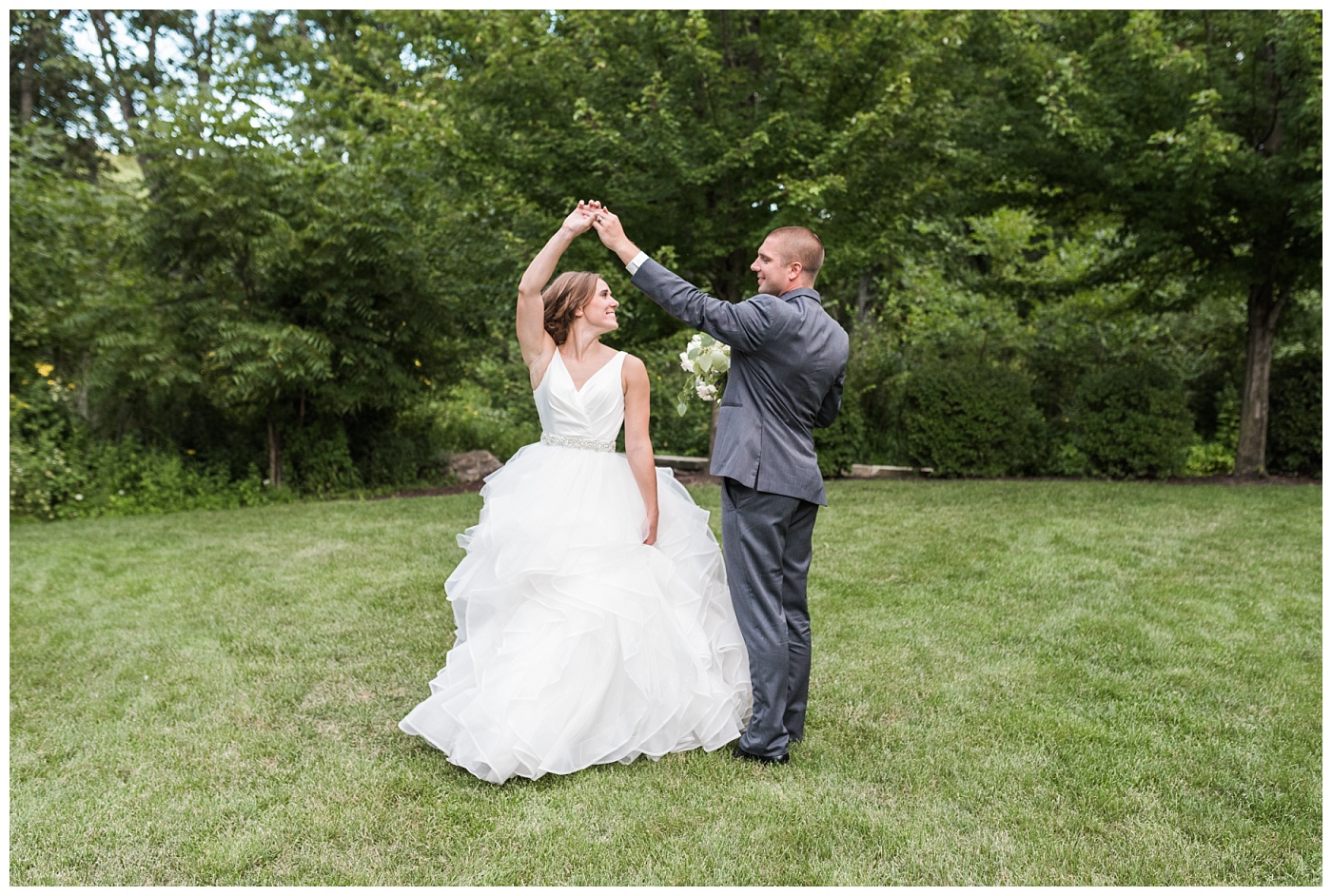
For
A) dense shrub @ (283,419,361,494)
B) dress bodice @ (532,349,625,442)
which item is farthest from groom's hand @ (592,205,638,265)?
dense shrub @ (283,419,361,494)

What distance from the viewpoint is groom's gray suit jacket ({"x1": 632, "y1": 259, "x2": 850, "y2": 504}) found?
3.40 metres

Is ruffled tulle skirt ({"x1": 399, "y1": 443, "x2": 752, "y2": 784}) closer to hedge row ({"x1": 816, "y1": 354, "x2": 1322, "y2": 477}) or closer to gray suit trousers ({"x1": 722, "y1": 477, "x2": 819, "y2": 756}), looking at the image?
gray suit trousers ({"x1": 722, "y1": 477, "x2": 819, "y2": 756})

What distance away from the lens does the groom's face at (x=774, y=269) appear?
11.9ft

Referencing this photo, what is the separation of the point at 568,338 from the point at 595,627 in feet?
3.99

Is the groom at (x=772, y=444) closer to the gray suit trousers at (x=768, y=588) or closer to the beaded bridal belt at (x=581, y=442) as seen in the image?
the gray suit trousers at (x=768, y=588)

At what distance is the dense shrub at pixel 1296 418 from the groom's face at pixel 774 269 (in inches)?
439

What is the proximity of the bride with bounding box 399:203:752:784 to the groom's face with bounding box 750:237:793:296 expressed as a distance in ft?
2.11

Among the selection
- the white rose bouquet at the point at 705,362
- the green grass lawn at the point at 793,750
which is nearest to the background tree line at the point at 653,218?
the green grass lawn at the point at 793,750

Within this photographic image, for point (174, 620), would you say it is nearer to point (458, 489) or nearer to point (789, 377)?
point (789, 377)

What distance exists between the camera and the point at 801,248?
362cm

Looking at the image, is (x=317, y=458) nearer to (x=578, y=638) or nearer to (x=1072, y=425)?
(x=578, y=638)

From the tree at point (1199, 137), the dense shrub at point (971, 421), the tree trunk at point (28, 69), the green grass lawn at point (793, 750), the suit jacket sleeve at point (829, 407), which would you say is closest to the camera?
the green grass lawn at point (793, 750)

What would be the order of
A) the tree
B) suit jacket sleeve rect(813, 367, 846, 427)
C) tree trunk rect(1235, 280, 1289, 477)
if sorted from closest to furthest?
suit jacket sleeve rect(813, 367, 846, 427), the tree, tree trunk rect(1235, 280, 1289, 477)

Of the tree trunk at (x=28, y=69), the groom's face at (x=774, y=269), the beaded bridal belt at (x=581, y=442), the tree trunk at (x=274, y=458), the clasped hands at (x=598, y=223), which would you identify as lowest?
the tree trunk at (x=274, y=458)
